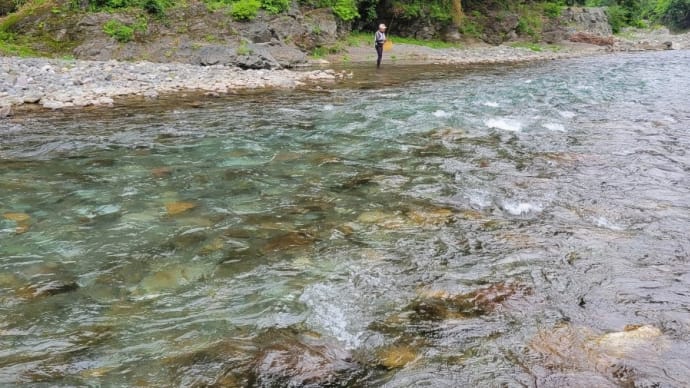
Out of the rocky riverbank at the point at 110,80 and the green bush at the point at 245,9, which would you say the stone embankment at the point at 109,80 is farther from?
the green bush at the point at 245,9

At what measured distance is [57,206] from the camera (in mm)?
5465

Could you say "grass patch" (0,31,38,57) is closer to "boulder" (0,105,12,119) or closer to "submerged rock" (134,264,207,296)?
"boulder" (0,105,12,119)

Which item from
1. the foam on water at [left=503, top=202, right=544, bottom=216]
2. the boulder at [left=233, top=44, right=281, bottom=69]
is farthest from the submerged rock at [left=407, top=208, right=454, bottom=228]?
the boulder at [left=233, top=44, right=281, bottom=69]

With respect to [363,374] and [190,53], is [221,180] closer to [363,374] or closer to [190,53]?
[363,374]

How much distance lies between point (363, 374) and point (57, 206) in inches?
167

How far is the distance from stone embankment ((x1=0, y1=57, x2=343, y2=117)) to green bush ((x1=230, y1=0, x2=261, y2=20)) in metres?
4.76

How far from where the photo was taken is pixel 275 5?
2341 cm

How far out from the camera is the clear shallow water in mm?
3021

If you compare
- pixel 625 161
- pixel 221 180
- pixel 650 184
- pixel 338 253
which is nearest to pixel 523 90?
pixel 625 161

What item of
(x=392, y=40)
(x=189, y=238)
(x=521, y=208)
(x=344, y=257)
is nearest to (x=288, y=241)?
(x=344, y=257)

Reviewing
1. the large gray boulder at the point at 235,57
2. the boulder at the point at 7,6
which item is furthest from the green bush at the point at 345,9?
the boulder at the point at 7,6

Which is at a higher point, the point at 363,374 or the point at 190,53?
the point at 190,53

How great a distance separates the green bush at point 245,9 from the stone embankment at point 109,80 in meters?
4.76

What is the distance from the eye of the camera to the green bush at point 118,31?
61.7 feet
